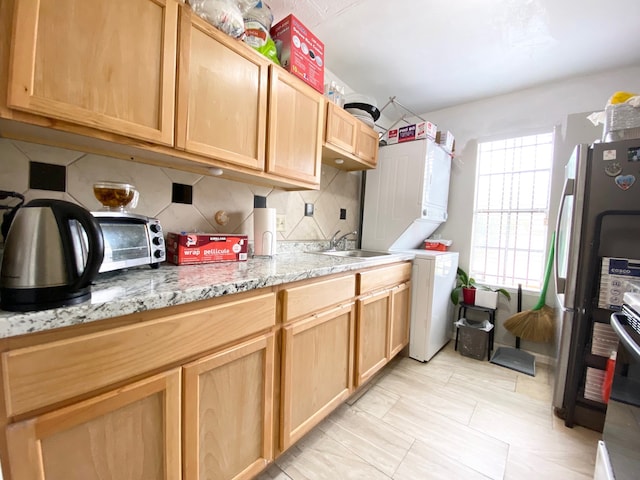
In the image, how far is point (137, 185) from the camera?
1.19 metres

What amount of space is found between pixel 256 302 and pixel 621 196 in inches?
77.6

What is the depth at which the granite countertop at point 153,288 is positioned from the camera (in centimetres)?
53

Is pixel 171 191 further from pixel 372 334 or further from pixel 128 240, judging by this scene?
pixel 372 334

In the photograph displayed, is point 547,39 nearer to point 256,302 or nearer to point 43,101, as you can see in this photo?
point 256,302

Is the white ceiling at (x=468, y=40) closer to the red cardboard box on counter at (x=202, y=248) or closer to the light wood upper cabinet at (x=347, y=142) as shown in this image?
the light wood upper cabinet at (x=347, y=142)

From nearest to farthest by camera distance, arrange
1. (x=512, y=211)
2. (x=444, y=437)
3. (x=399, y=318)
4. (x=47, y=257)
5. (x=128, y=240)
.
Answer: (x=47, y=257) < (x=128, y=240) < (x=444, y=437) < (x=399, y=318) < (x=512, y=211)

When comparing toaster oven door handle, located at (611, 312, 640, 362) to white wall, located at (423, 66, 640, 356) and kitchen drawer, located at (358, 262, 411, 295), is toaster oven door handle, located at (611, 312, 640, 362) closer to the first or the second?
kitchen drawer, located at (358, 262, 411, 295)

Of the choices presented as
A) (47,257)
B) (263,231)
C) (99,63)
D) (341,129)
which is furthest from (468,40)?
(47,257)

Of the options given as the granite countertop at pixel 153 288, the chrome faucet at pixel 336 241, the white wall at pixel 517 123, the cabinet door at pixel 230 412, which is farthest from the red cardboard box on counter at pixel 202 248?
the white wall at pixel 517 123

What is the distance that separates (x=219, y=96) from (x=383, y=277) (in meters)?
1.42

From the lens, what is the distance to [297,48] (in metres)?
→ 1.44

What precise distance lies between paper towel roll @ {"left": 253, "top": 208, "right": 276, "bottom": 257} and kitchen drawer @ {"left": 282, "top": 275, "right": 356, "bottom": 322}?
44 cm

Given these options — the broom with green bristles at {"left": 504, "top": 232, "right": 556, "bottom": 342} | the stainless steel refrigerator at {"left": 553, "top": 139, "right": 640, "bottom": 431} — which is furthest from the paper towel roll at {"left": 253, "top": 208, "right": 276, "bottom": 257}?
the broom with green bristles at {"left": 504, "top": 232, "right": 556, "bottom": 342}

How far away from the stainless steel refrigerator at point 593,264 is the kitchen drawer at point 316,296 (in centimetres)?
131
